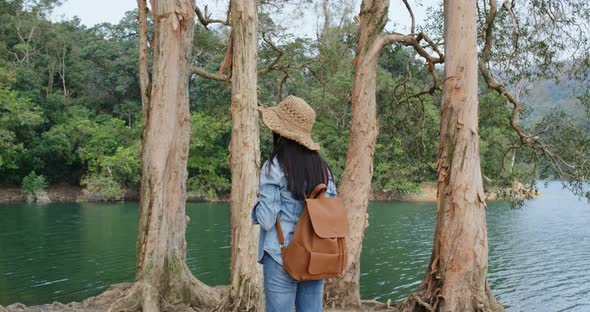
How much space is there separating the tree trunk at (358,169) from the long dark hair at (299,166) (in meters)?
3.85

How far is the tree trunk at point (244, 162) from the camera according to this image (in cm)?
509

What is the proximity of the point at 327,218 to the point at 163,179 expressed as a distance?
3.92 meters

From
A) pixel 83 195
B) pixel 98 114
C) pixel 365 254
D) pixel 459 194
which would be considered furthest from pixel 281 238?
pixel 98 114

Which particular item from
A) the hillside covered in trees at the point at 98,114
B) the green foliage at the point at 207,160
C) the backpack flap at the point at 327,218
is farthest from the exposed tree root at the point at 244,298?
the green foliage at the point at 207,160

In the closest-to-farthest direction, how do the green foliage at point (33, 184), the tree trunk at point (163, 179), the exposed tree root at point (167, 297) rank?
the exposed tree root at point (167, 297), the tree trunk at point (163, 179), the green foliage at point (33, 184)

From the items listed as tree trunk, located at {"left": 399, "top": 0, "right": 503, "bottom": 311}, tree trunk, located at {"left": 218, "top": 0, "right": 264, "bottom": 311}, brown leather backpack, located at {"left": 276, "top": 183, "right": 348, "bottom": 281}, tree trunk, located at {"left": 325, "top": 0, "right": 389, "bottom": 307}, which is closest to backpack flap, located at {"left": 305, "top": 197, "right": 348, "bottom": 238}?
brown leather backpack, located at {"left": 276, "top": 183, "right": 348, "bottom": 281}

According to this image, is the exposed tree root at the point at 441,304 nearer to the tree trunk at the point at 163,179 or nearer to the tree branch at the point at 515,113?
the tree trunk at the point at 163,179

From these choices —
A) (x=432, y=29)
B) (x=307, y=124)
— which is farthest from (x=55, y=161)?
(x=307, y=124)

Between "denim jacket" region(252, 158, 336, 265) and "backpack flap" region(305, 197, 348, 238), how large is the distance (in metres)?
0.11

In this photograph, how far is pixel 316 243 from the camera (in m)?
2.46

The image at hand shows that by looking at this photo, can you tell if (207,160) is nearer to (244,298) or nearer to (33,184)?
(33,184)

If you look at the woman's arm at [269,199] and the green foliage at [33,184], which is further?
the green foliage at [33,184]

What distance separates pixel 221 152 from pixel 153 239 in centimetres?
2808

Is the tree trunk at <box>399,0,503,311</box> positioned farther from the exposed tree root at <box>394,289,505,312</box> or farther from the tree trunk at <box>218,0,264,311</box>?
the tree trunk at <box>218,0,264,311</box>
